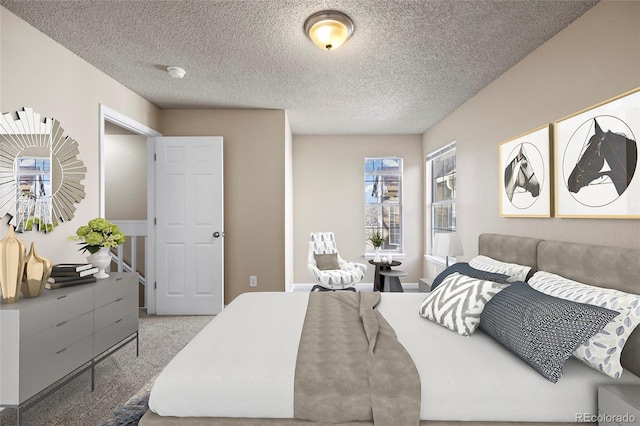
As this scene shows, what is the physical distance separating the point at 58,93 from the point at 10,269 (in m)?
1.48

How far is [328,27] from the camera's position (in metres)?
2.05

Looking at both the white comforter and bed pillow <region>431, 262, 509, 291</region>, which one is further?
bed pillow <region>431, 262, 509, 291</region>

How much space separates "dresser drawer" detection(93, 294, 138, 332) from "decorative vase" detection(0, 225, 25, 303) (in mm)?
527

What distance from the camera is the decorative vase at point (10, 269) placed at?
172 cm

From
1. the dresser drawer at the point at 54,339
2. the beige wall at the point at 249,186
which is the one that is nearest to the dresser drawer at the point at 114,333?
the dresser drawer at the point at 54,339

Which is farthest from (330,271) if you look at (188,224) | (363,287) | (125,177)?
(125,177)

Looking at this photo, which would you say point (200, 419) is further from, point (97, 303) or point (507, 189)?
point (507, 189)

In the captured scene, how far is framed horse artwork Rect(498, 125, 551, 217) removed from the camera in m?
2.33

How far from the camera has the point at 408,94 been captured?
343 centimetres

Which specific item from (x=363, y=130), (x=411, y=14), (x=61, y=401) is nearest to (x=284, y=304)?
(x=61, y=401)

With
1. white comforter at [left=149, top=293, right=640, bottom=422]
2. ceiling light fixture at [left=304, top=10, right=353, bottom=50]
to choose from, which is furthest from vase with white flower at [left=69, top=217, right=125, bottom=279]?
ceiling light fixture at [left=304, top=10, right=353, bottom=50]

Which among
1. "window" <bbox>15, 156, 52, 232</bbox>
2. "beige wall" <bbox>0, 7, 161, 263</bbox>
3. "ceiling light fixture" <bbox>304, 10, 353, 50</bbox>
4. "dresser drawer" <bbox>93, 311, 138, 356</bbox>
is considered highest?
"ceiling light fixture" <bbox>304, 10, 353, 50</bbox>

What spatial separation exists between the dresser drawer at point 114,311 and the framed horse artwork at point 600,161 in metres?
3.44

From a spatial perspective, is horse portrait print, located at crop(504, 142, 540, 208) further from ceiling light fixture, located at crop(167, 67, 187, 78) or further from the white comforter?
→ ceiling light fixture, located at crop(167, 67, 187, 78)
